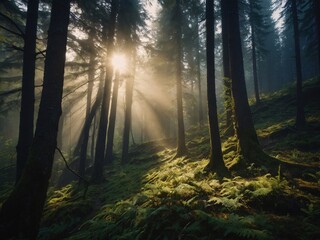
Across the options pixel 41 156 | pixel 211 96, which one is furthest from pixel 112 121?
pixel 41 156

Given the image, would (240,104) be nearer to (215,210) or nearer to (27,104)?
(215,210)

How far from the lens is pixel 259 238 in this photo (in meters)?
4.01

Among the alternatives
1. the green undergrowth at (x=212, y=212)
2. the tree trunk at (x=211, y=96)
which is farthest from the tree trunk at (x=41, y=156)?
the tree trunk at (x=211, y=96)

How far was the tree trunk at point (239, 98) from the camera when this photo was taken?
9617 mm

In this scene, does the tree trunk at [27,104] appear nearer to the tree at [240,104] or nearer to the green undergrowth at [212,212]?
the green undergrowth at [212,212]

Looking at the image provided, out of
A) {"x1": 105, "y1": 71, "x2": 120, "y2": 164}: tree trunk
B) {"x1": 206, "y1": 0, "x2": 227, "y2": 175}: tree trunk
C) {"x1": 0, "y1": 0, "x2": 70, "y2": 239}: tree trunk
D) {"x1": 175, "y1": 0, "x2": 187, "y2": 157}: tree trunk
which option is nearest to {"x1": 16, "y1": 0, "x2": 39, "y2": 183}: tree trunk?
{"x1": 0, "y1": 0, "x2": 70, "y2": 239}: tree trunk

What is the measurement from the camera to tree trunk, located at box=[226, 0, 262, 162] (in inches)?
379

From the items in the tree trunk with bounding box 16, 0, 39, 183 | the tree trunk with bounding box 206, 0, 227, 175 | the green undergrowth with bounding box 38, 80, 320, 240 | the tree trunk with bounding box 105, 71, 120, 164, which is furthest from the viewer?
the tree trunk with bounding box 105, 71, 120, 164

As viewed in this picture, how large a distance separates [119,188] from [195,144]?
8648 mm

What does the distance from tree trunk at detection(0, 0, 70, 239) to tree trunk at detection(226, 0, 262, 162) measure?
680 centimetres

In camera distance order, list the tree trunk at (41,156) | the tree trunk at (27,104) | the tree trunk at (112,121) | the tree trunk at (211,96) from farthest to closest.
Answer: the tree trunk at (112,121)
the tree trunk at (211,96)
the tree trunk at (27,104)
the tree trunk at (41,156)

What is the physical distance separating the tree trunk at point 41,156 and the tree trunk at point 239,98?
680 cm

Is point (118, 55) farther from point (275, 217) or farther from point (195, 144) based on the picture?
point (275, 217)

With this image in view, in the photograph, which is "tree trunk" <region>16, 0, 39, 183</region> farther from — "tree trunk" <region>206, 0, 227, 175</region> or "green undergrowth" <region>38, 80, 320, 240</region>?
"tree trunk" <region>206, 0, 227, 175</region>
